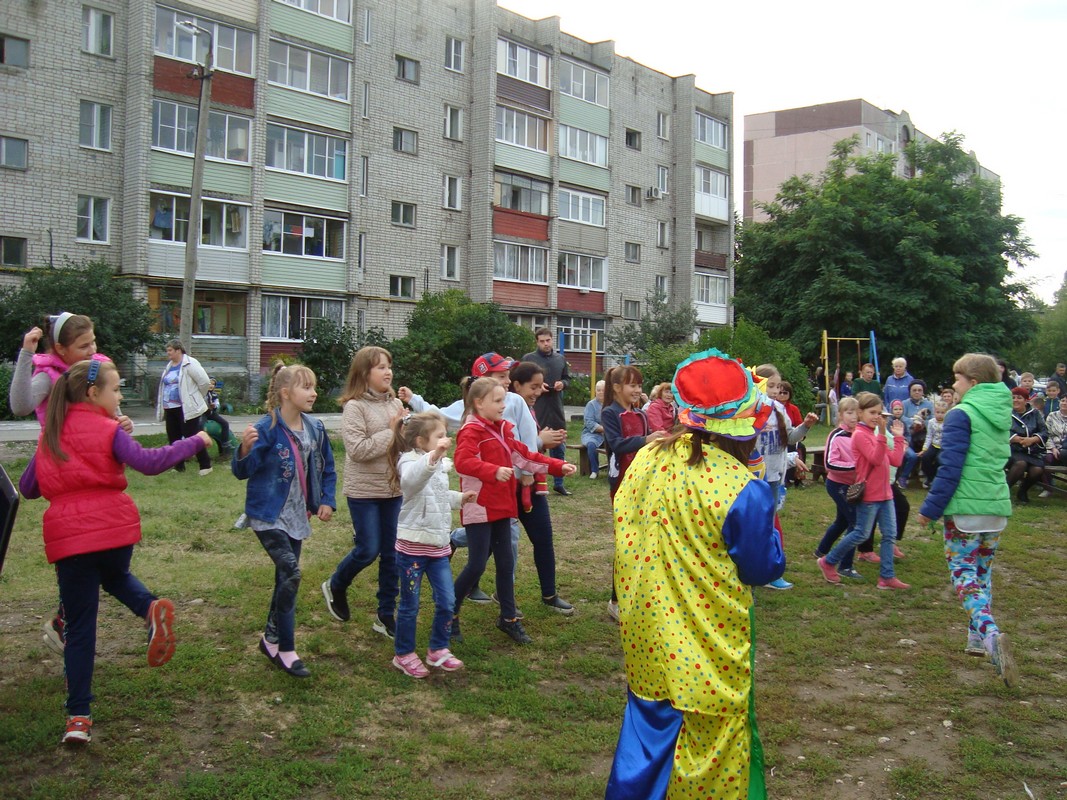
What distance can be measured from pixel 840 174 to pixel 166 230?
26206 millimetres

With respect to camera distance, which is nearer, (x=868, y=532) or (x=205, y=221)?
(x=868, y=532)

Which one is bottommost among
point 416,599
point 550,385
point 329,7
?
point 416,599

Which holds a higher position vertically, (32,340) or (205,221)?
(205,221)

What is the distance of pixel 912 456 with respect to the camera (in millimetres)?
13984

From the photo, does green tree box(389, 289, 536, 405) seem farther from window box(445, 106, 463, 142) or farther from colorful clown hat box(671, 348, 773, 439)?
colorful clown hat box(671, 348, 773, 439)

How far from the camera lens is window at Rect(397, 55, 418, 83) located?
36.1 meters

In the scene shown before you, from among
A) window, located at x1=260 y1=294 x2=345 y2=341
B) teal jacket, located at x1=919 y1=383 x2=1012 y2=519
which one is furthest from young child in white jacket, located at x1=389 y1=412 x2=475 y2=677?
window, located at x1=260 y1=294 x2=345 y2=341

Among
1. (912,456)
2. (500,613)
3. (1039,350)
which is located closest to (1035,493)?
(912,456)

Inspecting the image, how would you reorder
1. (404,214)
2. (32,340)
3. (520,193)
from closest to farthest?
(32,340) < (404,214) < (520,193)

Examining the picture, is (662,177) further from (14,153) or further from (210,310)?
(14,153)

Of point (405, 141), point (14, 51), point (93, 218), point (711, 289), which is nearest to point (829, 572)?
point (93, 218)

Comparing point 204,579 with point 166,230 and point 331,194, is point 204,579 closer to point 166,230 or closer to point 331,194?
point 166,230

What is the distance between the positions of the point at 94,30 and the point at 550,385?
2473 centimetres

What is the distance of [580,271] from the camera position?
43.4 metres
